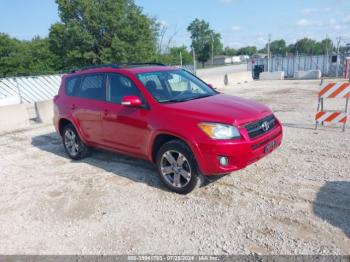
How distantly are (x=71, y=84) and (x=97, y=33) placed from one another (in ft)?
75.7

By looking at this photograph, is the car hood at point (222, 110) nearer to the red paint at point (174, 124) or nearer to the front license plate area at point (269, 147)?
the red paint at point (174, 124)

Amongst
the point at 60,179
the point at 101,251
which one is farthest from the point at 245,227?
the point at 60,179

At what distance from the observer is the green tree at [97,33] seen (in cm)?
2580

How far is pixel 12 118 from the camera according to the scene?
31.8ft

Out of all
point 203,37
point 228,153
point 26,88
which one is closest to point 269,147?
point 228,153

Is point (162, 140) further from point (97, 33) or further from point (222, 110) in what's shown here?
point (97, 33)

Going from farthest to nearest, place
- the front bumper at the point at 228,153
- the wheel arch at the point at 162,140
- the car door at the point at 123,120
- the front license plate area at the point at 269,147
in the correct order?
the car door at the point at 123,120
the front license plate area at the point at 269,147
the wheel arch at the point at 162,140
the front bumper at the point at 228,153

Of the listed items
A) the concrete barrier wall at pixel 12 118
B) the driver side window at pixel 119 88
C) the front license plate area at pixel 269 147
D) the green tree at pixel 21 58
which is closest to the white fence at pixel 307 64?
the concrete barrier wall at pixel 12 118

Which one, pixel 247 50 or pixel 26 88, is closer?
pixel 26 88

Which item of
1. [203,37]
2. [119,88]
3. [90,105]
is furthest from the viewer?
[203,37]

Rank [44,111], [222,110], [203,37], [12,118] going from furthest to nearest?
[203,37], [44,111], [12,118], [222,110]

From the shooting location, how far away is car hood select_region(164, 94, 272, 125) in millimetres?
3686

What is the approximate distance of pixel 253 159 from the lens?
3773mm

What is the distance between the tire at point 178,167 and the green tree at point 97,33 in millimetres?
23283
